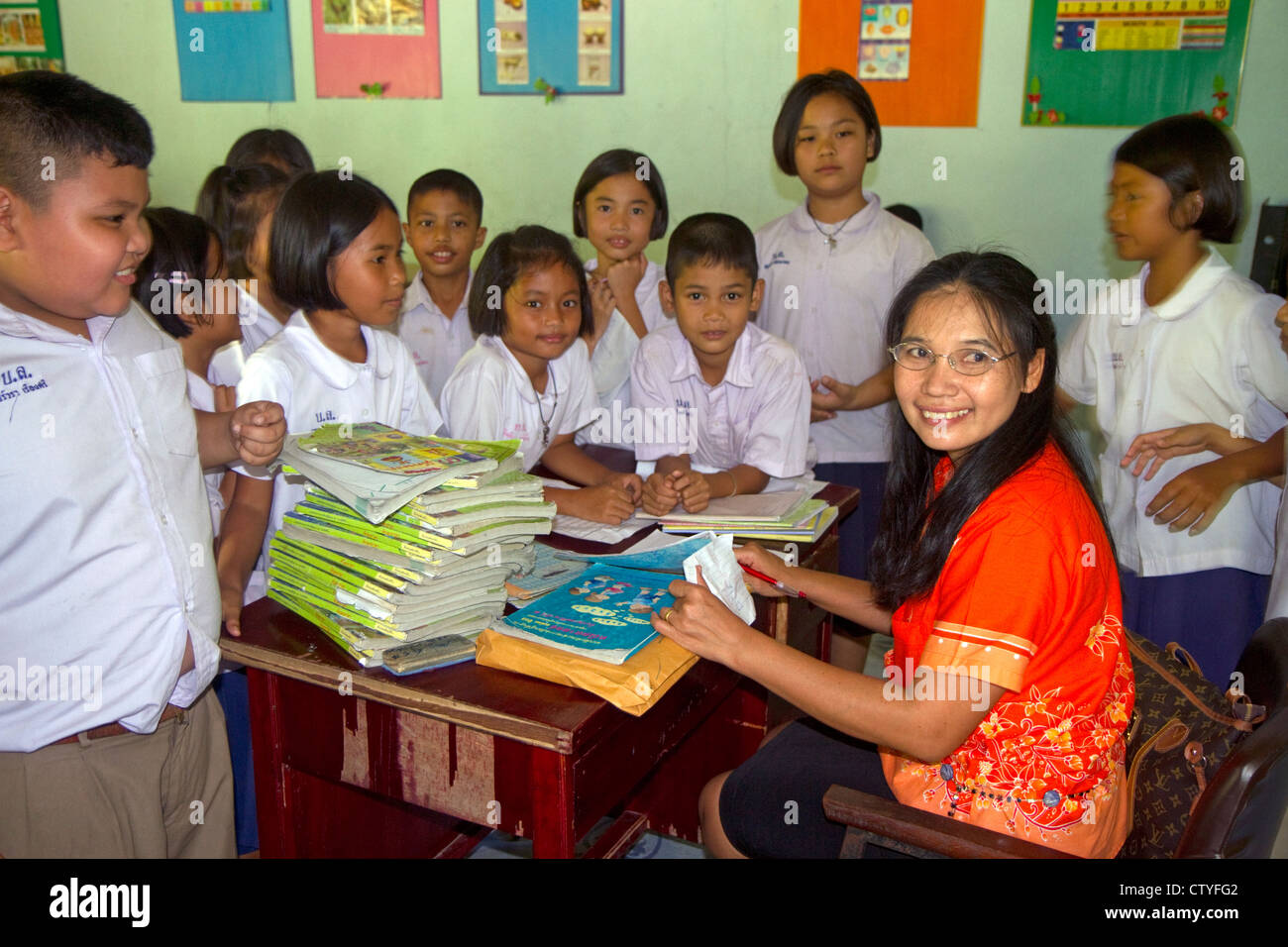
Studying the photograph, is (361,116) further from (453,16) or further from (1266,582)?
(1266,582)

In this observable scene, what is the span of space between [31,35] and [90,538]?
591 cm

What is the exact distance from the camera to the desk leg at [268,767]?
5.15 ft

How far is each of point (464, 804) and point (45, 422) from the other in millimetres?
767

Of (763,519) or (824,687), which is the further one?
(763,519)

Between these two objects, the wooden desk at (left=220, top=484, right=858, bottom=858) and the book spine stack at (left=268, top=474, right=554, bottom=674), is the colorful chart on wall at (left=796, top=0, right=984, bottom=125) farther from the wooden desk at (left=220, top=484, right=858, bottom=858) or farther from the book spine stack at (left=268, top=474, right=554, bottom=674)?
the book spine stack at (left=268, top=474, right=554, bottom=674)

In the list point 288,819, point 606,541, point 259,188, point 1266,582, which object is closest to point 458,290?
point 259,188

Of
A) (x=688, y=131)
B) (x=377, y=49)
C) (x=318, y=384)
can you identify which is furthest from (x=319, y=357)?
(x=377, y=49)

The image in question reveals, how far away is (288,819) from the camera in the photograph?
164 cm

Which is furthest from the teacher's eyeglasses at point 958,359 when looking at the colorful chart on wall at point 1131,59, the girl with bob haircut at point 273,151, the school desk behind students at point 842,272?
the colorful chart on wall at point 1131,59

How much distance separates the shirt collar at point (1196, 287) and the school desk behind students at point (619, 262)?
138 cm

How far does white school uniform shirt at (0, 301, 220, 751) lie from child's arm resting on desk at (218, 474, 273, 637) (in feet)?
0.78

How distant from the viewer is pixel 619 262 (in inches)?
124

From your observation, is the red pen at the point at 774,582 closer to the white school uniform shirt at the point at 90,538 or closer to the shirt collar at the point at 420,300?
the white school uniform shirt at the point at 90,538

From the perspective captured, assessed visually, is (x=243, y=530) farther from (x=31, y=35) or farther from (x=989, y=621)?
(x=31, y=35)
